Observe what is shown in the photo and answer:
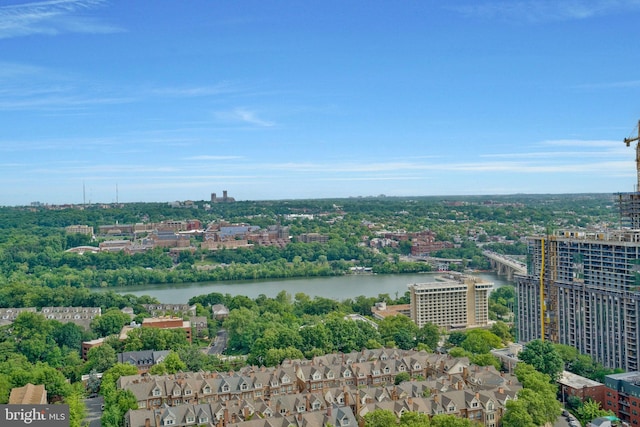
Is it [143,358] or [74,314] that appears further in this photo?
[74,314]

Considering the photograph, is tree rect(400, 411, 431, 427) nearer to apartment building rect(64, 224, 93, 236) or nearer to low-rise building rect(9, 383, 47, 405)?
low-rise building rect(9, 383, 47, 405)

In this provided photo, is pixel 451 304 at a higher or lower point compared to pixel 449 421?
lower

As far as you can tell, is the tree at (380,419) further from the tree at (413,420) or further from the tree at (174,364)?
the tree at (174,364)

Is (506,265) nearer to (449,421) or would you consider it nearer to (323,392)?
(323,392)

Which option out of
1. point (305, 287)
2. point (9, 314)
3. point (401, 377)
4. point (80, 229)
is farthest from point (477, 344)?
point (80, 229)

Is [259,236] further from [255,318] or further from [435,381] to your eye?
[435,381]

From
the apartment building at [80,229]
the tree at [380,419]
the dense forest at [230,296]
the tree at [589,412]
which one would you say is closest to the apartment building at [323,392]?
the tree at [380,419]

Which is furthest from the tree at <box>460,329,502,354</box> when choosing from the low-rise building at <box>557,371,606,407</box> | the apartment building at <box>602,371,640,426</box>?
the apartment building at <box>602,371,640,426</box>
